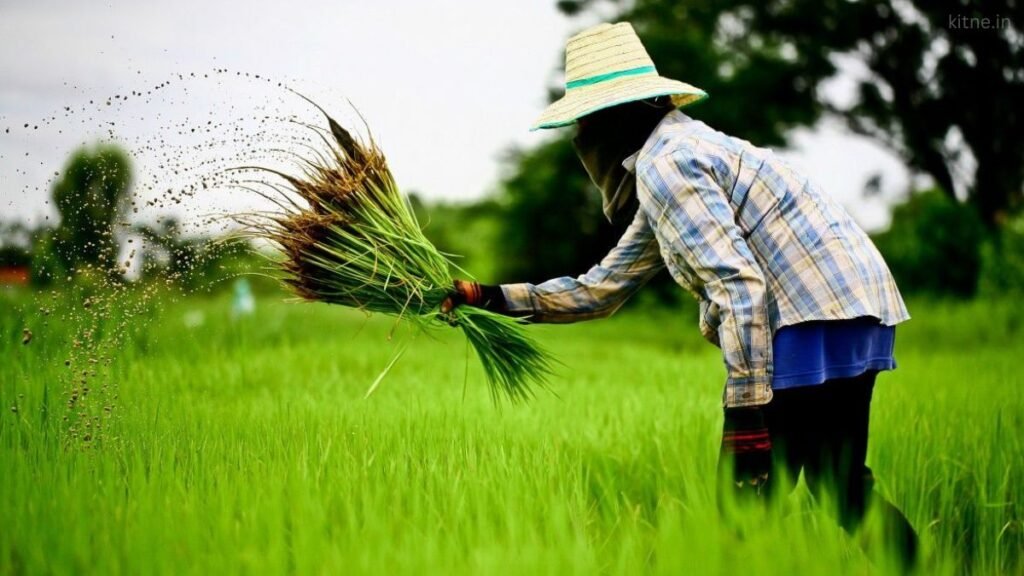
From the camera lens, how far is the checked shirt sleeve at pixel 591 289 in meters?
2.73

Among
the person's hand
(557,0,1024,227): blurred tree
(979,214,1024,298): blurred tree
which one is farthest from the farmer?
(557,0,1024,227): blurred tree

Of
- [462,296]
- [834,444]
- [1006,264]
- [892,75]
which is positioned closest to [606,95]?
[462,296]

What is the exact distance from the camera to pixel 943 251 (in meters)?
14.2

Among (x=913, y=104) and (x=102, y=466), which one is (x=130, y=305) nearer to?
(x=102, y=466)

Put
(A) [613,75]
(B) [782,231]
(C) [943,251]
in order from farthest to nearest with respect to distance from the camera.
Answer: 1. (C) [943,251]
2. (A) [613,75]
3. (B) [782,231]

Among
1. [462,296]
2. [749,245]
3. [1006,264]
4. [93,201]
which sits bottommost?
[462,296]

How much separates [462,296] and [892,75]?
13.5 metres

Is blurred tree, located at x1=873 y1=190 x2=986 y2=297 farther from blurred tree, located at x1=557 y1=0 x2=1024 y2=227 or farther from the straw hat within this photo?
the straw hat

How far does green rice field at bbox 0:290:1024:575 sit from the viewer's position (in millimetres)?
1860

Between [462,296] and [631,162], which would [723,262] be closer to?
[631,162]

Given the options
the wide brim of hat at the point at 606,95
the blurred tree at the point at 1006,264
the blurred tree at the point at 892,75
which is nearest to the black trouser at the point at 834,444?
the wide brim of hat at the point at 606,95

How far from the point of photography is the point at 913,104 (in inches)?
565

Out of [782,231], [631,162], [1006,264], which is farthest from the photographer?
[1006,264]

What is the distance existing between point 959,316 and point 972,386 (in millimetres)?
6342
